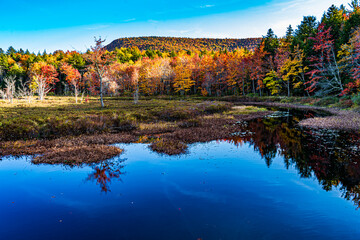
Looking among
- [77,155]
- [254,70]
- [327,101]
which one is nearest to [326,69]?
[327,101]

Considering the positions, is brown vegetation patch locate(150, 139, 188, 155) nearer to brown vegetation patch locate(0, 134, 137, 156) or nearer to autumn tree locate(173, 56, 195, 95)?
brown vegetation patch locate(0, 134, 137, 156)

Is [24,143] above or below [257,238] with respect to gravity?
above

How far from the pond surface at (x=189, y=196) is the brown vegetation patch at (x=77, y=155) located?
56cm

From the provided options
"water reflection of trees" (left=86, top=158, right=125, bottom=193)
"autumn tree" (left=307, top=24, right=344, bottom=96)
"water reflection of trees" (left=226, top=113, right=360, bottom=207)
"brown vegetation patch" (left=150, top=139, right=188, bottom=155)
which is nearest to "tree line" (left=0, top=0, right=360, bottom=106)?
"autumn tree" (left=307, top=24, right=344, bottom=96)

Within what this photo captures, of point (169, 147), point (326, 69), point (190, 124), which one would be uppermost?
point (326, 69)

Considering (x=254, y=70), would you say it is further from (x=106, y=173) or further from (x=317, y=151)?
(x=106, y=173)

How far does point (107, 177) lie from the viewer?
9516mm

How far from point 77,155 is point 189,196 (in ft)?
24.6

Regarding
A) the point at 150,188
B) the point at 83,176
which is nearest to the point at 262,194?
the point at 150,188

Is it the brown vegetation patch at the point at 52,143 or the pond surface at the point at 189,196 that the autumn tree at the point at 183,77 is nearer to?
the brown vegetation patch at the point at 52,143

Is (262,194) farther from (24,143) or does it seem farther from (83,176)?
(24,143)

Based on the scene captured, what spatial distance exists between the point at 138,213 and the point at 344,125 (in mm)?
20899

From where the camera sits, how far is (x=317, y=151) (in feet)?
41.6

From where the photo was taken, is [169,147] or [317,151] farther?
[169,147]
